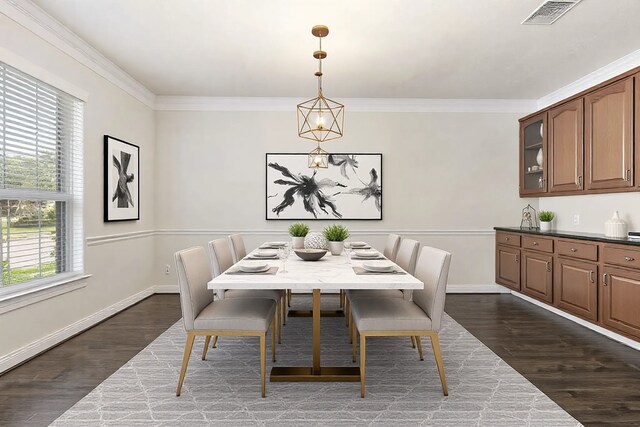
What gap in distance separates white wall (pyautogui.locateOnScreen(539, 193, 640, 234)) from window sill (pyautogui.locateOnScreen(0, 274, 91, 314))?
5040 millimetres

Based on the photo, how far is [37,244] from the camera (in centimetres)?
313

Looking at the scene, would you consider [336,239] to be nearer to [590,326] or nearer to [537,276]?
[537,276]

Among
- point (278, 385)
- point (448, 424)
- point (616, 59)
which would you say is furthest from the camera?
point (616, 59)

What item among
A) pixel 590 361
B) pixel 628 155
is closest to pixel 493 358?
pixel 590 361

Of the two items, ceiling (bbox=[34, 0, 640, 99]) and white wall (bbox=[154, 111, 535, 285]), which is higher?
ceiling (bbox=[34, 0, 640, 99])

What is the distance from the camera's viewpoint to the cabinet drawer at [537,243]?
4.20 meters

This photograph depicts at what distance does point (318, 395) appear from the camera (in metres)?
2.37

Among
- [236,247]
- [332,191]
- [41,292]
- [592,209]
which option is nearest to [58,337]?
[41,292]

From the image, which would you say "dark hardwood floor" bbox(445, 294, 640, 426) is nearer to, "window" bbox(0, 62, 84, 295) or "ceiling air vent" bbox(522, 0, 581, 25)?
"ceiling air vent" bbox(522, 0, 581, 25)

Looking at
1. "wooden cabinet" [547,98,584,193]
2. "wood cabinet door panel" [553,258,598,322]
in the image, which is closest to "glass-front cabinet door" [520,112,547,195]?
"wooden cabinet" [547,98,584,193]

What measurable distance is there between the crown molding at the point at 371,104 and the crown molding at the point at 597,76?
1.30ft

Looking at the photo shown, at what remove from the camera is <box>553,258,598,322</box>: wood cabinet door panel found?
3.54 meters

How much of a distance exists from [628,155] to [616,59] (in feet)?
3.51

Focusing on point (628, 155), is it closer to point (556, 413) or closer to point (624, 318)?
point (624, 318)
